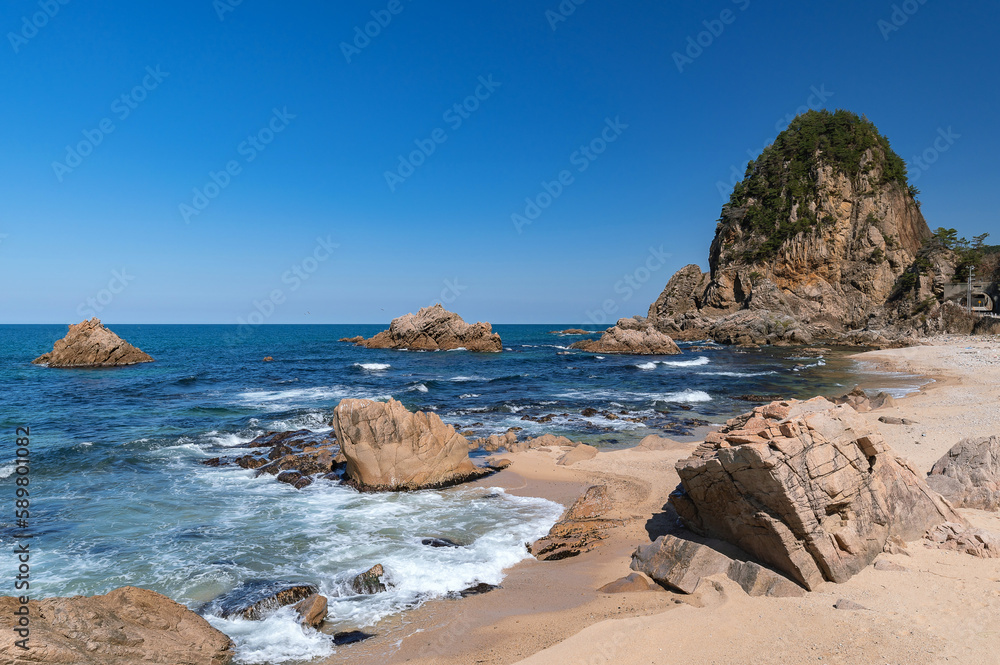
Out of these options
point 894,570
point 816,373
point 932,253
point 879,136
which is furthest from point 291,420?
point 879,136

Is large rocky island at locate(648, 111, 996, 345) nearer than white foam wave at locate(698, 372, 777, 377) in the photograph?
No

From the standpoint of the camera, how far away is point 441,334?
66750 millimetres

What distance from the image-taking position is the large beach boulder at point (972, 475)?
8.48 meters

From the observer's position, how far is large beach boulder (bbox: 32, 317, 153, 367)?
4166 cm

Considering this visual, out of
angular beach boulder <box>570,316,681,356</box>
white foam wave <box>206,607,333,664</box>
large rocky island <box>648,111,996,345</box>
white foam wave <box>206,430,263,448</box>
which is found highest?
large rocky island <box>648,111,996,345</box>

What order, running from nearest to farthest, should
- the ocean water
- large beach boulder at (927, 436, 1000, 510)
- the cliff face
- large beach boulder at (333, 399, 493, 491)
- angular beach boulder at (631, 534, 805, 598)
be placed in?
1. angular beach boulder at (631, 534, 805, 598)
2. the ocean water
3. large beach boulder at (927, 436, 1000, 510)
4. large beach boulder at (333, 399, 493, 491)
5. the cliff face

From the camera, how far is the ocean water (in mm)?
7875

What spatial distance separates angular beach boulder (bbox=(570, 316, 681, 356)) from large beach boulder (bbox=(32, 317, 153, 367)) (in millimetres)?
49340

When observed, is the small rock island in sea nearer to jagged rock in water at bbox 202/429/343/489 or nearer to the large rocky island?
the large rocky island

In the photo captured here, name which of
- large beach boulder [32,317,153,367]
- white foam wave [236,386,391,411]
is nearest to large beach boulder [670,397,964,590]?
white foam wave [236,386,391,411]

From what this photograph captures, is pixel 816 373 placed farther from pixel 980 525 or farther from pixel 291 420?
pixel 291 420

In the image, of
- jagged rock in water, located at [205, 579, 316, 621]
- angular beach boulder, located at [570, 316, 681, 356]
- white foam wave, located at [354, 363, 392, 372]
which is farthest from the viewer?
angular beach boulder, located at [570, 316, 681, 356]

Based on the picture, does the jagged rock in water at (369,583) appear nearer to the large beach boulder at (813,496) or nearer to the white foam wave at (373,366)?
the large beach boulder at (813,496)

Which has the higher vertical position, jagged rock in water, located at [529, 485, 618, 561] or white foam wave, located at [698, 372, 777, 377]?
white foam wave, located at [698, 372, 777, 377]
